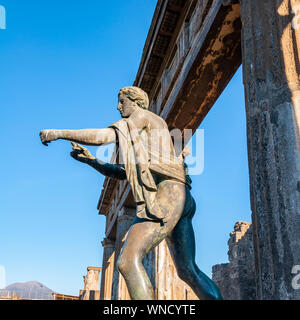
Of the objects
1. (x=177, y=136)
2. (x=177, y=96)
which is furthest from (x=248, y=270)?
(x=177, y=96)

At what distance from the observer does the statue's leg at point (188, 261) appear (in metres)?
2.88

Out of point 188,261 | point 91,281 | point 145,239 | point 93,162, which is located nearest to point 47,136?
point 93,162

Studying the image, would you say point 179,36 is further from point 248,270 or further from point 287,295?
point 248,270

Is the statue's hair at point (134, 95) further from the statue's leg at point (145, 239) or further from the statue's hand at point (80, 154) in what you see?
the statue's leg at point (145, 239)

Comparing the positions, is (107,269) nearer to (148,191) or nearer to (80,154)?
(80,154)

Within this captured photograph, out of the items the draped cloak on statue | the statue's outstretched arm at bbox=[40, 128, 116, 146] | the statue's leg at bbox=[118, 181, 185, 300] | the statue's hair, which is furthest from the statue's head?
the statue's leg at bbox=[118, 181, 185, 300]

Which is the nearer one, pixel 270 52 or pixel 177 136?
pixel 270 52

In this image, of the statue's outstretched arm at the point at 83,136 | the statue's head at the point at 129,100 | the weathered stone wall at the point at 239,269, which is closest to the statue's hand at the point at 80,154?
the statue's outstretched arm at the point at 83,136

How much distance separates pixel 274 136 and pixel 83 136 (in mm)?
1563

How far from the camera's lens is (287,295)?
2527mm

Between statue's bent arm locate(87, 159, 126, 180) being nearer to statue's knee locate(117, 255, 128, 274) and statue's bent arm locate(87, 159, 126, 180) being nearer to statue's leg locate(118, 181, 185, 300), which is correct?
statue's leg locate(118, 181, 185, 300)

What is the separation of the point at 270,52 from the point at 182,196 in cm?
156
